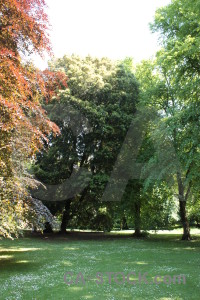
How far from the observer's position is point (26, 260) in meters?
12.8

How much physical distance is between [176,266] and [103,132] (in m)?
13.8

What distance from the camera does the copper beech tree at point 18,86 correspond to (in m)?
6.66

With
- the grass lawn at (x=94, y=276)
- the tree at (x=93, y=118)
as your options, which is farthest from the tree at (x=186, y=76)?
the tree at (x=93, y=118)

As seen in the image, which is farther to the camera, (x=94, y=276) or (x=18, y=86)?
(x=94, y=276)

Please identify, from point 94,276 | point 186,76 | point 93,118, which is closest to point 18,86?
point 94,276

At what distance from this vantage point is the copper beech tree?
6656 millimetres

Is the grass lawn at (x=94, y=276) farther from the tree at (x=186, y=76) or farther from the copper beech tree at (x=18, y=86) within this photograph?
the tree at (x=186, y=76)

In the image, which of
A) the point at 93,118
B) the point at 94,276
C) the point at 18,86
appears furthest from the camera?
the point at 93,118

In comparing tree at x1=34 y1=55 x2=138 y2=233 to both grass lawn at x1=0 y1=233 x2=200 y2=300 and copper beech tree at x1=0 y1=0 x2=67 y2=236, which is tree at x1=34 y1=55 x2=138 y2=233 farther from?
copper beech tree at x1=0 y1=0 x2=67 y2=236

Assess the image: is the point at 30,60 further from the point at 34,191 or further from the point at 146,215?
the point at 146,215

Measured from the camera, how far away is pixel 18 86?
6.77 m

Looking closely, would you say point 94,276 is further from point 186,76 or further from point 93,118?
point 93,118

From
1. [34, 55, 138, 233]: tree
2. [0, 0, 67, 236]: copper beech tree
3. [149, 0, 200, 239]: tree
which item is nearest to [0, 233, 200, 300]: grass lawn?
[0, 0, 67, 236]: copper beech tree

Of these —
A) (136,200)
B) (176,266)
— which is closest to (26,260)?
(176,266)
